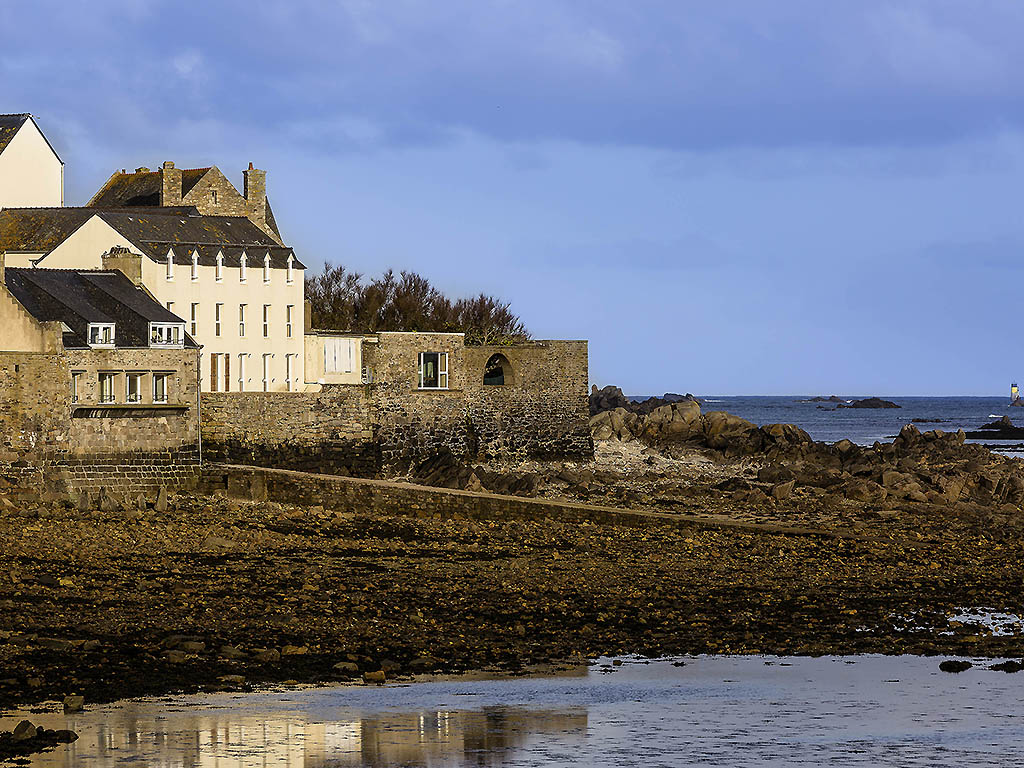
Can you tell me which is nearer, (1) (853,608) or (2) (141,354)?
(1) (853,608)

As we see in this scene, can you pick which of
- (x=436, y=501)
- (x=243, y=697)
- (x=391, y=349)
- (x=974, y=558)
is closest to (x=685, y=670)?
(x=243, y=697)

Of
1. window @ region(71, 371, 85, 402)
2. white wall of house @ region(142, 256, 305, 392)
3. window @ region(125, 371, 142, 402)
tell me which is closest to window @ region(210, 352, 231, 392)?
white wall of house @ region(142, 256, 305, 392)

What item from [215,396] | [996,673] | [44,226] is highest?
[44,226]

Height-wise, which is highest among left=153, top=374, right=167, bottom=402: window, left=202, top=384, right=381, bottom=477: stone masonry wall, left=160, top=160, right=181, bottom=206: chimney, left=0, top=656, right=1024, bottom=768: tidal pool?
left=160, top=160, right=181, bottom=206: chimney

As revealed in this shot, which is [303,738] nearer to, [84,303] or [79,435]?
[79,435]

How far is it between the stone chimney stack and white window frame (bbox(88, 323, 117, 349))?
17530 mm

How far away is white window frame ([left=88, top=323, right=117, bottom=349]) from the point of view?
131 feet

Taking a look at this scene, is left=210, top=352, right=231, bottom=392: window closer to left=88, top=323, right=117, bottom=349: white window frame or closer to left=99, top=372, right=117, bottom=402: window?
left=88, top=323, right=117, bottom=349: white window frame

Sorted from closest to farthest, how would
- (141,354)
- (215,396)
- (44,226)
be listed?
(141,354)
(215,396)
(44,226)

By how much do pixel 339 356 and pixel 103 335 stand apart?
1175cm

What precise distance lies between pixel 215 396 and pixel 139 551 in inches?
730

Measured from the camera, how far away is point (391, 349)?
51781 mm

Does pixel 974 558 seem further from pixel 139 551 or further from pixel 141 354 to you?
pixel 141 354

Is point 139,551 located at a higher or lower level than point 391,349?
lower
